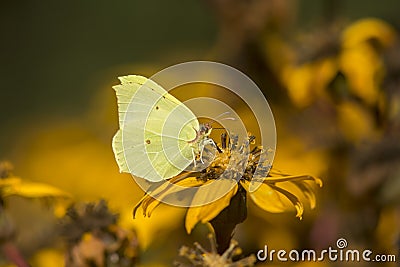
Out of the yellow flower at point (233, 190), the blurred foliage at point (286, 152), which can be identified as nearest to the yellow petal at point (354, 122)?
the blurred foliage at point (286, 152)

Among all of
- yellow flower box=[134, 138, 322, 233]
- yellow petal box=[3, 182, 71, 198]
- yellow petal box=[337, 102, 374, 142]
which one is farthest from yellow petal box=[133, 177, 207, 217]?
yellow petal box=[337, 102, 374, 142]

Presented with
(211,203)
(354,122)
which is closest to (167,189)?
(211,203)

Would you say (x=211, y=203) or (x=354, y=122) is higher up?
(x=354, y=122)

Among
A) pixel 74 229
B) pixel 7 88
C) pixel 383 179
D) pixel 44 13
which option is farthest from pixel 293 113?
pixel 44 13

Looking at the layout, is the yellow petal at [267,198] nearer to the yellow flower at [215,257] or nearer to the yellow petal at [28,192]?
the yellow flower at [215,257]

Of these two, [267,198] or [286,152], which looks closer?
[267,198]

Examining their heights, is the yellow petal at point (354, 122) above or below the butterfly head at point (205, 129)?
above

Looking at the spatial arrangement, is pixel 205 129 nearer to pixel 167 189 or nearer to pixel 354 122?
pixel 167 189

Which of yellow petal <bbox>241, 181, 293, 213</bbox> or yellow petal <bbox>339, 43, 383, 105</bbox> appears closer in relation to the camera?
yellow petal <bbox>241, 181, 293, 213</bbox>

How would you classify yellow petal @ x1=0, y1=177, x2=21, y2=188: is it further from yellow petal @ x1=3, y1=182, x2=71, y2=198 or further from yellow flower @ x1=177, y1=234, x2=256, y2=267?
yellow flower @ x1=177, y1=234, x2=256, y2=267
